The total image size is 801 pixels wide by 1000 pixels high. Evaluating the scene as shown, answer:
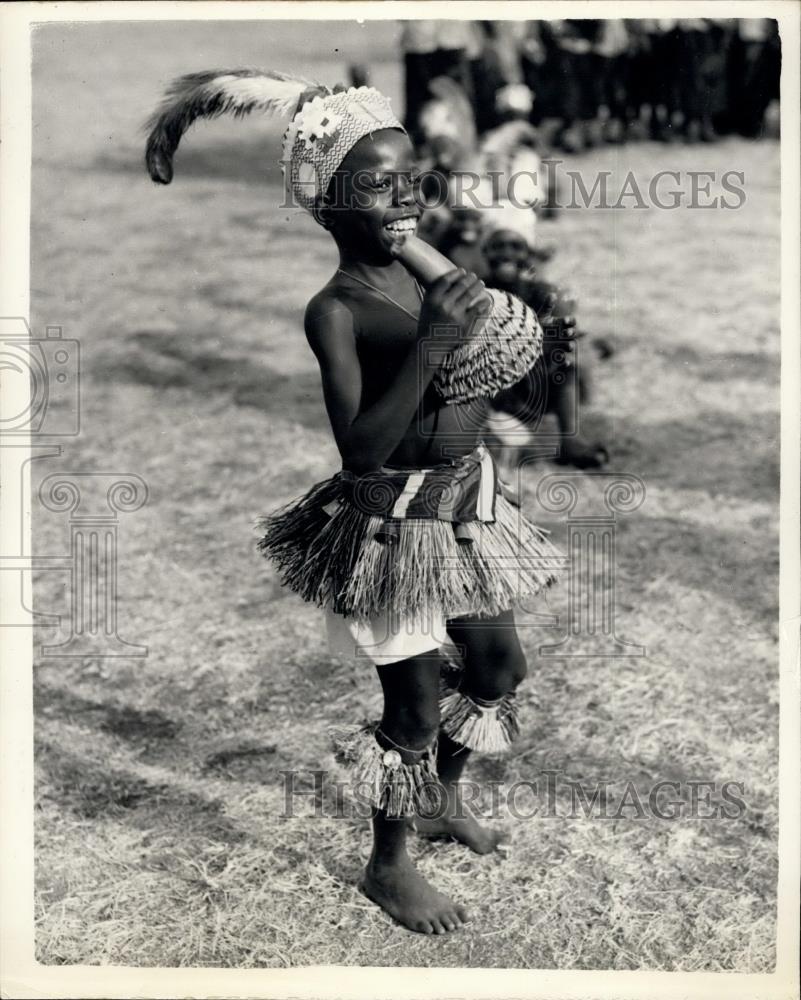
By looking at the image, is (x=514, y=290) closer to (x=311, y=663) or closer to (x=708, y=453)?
(x=708, y=453)

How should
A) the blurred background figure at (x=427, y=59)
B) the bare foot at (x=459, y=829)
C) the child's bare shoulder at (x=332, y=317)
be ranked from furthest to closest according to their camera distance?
the blurred background figure at (x=427, y=59) < the bare foot at (x=459, y=829) < the child's bare shoulder at (x=332, y=317)

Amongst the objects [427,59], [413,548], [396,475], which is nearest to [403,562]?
[413,548]

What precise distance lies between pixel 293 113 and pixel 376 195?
291 mm

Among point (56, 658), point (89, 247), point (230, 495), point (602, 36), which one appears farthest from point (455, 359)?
point (602, 36)

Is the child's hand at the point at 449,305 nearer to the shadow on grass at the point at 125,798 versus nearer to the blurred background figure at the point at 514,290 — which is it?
the shadow on grass at the point at 125,798

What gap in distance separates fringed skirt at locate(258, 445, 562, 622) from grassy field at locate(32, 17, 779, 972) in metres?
0.97

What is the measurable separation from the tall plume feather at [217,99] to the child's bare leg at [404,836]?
4.53ft

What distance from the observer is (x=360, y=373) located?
2.89m

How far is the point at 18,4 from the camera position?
3.42m

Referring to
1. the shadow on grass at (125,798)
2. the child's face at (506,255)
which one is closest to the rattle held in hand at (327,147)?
the shadow on grass at (125,798)

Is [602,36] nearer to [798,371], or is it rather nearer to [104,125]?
[104,125]

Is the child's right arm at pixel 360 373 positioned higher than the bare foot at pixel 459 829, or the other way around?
the child's right arm at pixel 360 373

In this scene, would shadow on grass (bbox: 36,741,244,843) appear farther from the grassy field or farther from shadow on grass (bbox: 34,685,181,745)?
shadow on grass (bbox: 34,685,181,745)

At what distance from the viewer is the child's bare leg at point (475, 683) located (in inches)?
128
